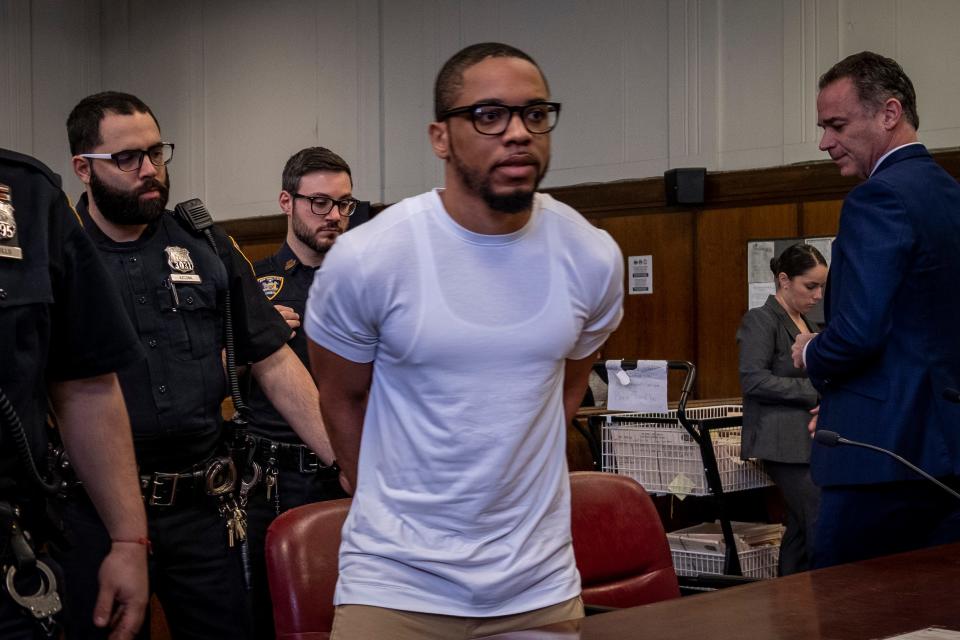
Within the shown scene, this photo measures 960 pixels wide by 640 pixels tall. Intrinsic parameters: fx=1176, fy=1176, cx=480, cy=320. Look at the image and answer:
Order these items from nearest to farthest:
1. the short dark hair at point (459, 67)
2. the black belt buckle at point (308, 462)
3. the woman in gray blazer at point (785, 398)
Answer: the short dark hair at point (459, 67)
the black belt buckle at point (308, 462)
the woman in gray blazer at point (785, 398)

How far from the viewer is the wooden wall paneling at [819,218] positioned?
335 inches

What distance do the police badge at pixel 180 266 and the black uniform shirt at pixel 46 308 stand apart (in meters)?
1.18

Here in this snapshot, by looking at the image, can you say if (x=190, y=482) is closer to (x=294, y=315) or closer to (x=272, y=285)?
(x=294, y=315)

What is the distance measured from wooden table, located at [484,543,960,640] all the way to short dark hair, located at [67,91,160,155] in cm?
211

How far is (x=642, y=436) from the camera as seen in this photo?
544cm

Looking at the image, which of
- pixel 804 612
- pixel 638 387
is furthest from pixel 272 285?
pixel 804 612

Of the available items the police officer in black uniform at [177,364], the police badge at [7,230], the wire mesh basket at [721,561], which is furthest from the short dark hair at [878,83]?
the wire mesh basket at [721,561]

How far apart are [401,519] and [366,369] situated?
28 centimetres

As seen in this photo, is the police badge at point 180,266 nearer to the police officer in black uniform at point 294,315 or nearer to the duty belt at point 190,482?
the duty belt at point 190,482

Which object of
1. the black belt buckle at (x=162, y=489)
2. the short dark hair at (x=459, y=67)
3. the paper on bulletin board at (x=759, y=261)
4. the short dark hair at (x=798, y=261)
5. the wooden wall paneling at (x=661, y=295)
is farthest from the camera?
the wooden wall paneling at (x=661, y=295)

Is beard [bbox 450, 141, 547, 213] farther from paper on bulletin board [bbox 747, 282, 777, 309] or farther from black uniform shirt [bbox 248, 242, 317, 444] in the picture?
paper on bulletin board [bbox 747, 282, 777, 309]

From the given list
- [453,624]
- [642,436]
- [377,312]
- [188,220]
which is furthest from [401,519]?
[642,436]

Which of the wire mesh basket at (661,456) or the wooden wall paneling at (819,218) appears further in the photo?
the wooden wall paneling at (819,218)

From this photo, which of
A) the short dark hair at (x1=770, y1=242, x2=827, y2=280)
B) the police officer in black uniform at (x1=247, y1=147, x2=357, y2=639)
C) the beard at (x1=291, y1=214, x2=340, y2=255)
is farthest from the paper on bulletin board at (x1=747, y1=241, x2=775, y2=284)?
the beard at (x1=291, y1=214, x2=340, y2=255)
